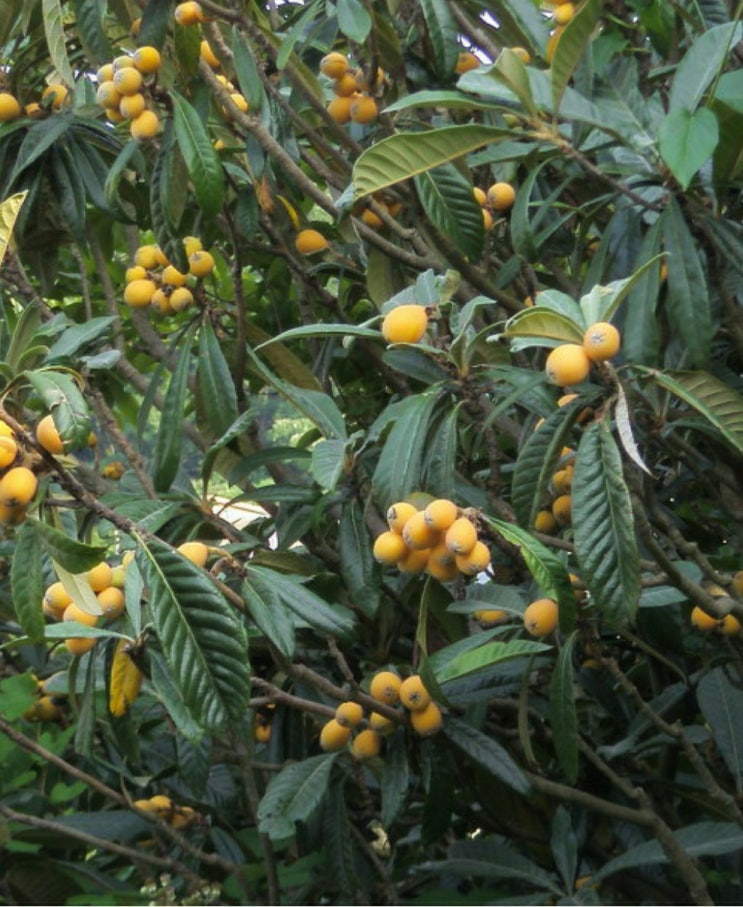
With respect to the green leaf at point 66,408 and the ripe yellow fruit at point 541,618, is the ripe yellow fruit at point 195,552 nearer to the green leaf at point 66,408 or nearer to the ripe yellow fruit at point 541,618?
the green leaf at point 66,408

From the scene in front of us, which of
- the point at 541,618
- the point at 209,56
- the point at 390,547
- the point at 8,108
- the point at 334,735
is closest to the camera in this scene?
the point at 390,547

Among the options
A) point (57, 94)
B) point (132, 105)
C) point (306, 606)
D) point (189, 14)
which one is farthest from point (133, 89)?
point (306, 606)

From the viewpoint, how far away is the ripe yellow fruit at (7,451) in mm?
1157

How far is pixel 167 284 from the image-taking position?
7.29ft

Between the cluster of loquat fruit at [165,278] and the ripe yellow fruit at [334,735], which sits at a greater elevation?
the cluster of loquat fruit at [165,278]

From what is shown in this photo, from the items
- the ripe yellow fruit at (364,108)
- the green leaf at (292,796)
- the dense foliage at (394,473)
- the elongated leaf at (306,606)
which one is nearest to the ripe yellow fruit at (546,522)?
the dense foliage at (394,473)

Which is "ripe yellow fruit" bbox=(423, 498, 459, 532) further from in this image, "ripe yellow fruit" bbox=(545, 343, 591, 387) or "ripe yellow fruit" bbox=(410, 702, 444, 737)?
"ripe yellow fruit" bbox=(410, 702, 444, 737)

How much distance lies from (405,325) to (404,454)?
152 millimetres

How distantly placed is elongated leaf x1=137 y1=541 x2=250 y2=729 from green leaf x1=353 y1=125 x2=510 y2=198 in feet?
1.76

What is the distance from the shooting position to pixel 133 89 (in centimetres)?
194

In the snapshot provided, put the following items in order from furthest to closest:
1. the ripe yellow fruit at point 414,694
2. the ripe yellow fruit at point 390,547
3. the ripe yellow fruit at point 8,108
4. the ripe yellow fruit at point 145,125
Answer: the ripe yellow fruit at point 8,108
the ripe yellow fruit at point 145,125
the ripe yellow fruit at point 414,694
the ripe yellow fruit at point 390,547

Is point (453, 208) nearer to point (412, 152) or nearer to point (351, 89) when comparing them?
point (412, 152)

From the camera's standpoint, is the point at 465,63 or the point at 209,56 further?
the point at 209,56

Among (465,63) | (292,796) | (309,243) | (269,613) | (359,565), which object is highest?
(465,63)
